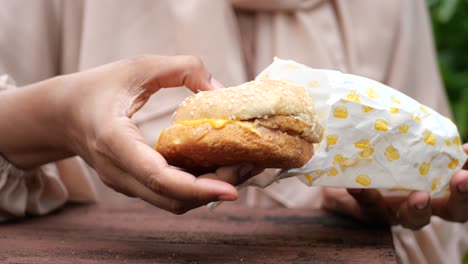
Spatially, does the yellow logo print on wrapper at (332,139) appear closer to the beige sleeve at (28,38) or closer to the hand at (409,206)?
the hand at (409,206)

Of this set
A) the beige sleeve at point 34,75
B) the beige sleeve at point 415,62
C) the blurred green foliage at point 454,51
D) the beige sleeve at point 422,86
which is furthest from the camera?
the blurred green foliage at point 454,51

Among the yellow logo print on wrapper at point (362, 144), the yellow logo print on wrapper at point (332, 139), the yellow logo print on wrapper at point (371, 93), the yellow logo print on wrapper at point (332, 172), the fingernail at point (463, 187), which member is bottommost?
the fingernail at point (463, 187)

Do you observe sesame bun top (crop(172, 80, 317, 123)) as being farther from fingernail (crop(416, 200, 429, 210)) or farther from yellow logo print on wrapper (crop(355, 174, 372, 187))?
fingernail (crop(416, 200, 429, 210))

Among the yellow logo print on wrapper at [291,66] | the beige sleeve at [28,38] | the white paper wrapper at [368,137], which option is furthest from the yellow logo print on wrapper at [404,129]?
the beige sleeve at [28,38]

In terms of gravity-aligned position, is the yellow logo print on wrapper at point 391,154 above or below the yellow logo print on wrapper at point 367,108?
below

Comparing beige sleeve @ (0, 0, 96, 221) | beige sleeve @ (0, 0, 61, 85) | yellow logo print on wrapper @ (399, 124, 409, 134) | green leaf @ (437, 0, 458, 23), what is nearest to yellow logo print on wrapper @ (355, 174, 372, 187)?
yellow logo print on wrapper @ (399, 124, 409, 134)
